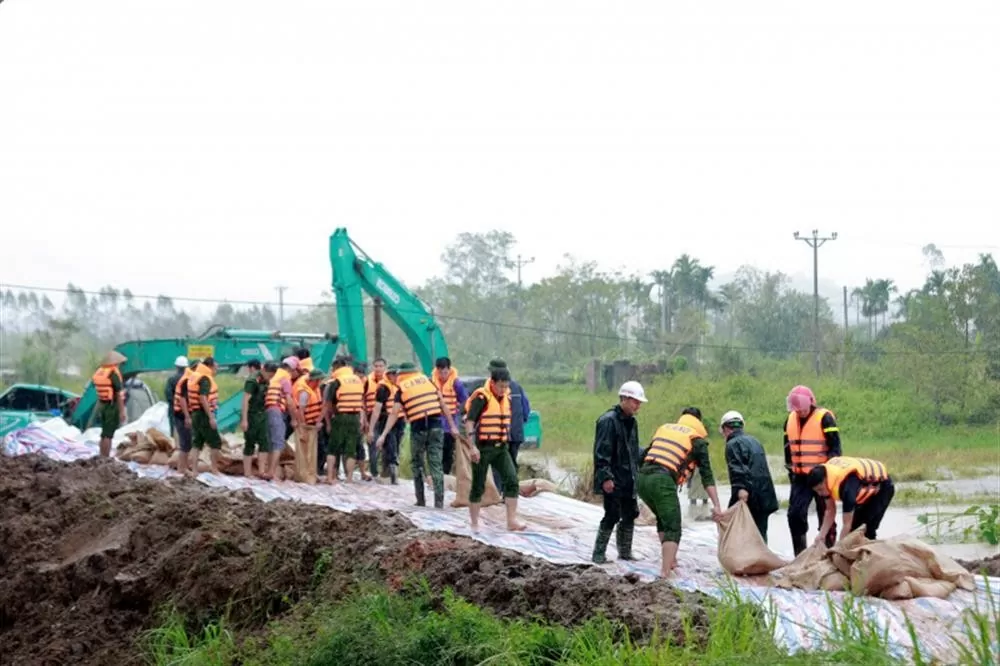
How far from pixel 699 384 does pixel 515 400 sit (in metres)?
25.3

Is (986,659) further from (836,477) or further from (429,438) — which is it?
(429,438)

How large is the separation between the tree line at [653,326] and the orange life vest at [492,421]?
26.6 metres

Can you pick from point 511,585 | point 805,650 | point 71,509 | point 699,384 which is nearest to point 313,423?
point 71,509

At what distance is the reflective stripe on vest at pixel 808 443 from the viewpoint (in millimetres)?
11477

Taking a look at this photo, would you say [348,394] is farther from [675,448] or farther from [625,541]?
[675,448]

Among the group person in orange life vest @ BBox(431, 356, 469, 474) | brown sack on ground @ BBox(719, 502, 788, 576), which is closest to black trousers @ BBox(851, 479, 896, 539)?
brown sack on ground @ BBox(719, 502, 788, 576)

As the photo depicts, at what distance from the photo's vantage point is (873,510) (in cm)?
1052

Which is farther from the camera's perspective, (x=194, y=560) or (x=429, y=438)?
(x=429, y=438)

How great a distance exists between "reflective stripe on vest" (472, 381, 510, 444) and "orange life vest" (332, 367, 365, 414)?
4501 millimetres

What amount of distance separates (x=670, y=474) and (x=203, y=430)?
8.83 meters

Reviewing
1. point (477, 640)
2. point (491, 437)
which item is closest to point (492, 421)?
point (491, 437)

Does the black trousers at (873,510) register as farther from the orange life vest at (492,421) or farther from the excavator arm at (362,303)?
the excavator arm at (362,303)

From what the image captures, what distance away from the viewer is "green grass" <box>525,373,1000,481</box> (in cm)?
3200

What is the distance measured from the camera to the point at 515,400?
1524 centimetres
